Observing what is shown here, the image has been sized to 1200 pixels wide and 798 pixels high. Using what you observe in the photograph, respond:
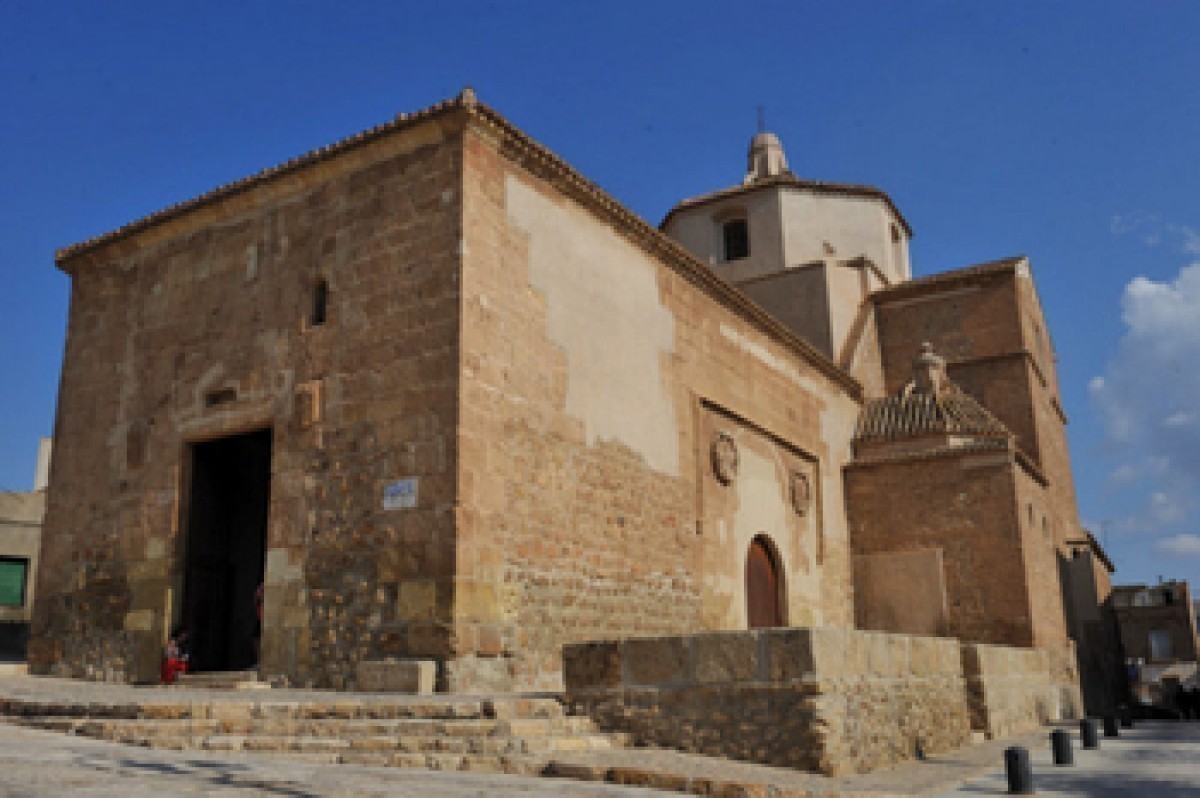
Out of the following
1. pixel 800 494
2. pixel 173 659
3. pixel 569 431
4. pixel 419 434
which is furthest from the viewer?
pixel 800 494

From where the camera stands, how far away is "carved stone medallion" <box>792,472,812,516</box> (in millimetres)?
15336

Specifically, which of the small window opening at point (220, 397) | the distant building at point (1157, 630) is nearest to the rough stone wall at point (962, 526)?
the small window opening at point (220, 397)

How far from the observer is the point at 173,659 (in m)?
10.1

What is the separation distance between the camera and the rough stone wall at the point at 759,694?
602 cm

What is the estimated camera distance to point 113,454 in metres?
11.6

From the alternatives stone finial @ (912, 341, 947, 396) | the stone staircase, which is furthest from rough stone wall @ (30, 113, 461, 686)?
stone finial @ (912, 341, 947, 396)

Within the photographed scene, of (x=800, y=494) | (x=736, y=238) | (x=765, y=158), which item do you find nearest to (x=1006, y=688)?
(x=800, y=494)

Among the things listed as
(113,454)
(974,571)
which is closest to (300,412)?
(113,454)

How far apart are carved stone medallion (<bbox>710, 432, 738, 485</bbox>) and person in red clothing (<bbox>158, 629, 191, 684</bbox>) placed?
6515 millimetres

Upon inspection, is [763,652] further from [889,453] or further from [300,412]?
[889,453]

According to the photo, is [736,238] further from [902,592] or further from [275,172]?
[275,172]

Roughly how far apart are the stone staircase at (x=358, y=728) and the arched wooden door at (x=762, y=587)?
6928mm

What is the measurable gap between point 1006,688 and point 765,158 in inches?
663

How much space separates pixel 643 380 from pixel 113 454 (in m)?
6.11
